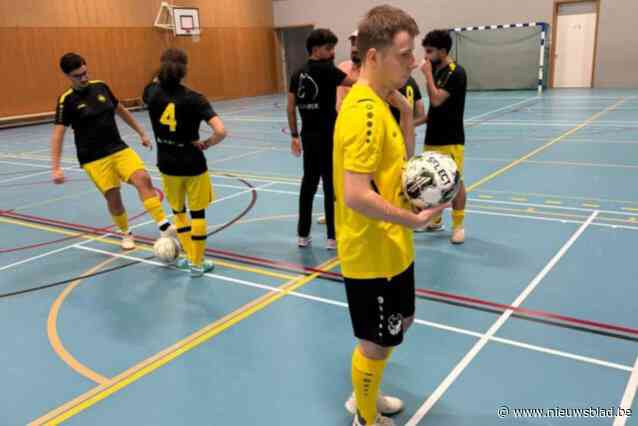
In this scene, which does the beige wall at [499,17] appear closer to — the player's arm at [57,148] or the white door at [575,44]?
the white door at [575,44]

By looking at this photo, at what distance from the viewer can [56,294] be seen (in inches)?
191

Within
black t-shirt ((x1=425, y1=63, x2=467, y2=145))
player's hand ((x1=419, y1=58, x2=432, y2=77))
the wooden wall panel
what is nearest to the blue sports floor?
black t-shirt ((x1=425, y1=63, x2=467, y2=145))

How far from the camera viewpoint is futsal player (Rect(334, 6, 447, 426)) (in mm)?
2053

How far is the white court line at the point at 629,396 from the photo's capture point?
2814 mm

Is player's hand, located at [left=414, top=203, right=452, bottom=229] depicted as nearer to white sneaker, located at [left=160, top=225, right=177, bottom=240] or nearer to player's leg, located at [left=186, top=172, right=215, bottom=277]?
player's leg, located at [left=186, top=172, right=215, bottom=277]

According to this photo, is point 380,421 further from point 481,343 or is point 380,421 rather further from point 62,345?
point 62,345

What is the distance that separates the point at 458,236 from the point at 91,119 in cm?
392

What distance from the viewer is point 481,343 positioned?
11.9 ft

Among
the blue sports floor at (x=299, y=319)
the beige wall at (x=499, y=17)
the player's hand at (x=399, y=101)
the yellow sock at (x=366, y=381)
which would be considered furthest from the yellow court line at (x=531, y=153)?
the beige wall at (x=499, y=17)

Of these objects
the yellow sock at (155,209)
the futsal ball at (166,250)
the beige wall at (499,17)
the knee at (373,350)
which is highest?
the beige wall at (499,17)

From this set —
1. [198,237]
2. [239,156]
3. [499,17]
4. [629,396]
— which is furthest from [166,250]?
[499,17]

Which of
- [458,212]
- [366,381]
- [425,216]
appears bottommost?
[458,212]

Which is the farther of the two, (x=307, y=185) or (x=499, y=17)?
(x=499, y=17)

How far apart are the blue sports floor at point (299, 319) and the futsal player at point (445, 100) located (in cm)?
53
